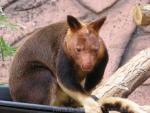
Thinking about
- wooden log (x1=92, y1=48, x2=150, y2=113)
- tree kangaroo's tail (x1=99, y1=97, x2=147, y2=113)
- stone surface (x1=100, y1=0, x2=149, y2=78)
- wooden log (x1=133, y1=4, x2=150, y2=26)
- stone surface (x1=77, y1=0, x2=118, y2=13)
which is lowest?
stone surface (x1=100, y1=0, x2=149, y2=78)

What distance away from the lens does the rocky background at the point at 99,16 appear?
5391 mm

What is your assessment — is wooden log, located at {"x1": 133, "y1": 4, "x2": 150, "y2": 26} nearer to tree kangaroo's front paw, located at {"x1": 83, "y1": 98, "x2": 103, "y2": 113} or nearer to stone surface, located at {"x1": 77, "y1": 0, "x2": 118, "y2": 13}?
tree kangaroo's front paw, located at {"x1": 83, "y1": 98, "x2": 103, "y2": 113}

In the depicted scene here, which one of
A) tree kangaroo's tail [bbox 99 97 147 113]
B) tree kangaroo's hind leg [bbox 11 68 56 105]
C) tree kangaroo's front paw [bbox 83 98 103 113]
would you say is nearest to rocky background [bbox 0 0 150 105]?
tree kangaroo's hind leg [bbox 11 68 56 105]

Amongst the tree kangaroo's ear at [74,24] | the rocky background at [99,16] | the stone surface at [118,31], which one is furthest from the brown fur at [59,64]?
the stone surface at [118,31]

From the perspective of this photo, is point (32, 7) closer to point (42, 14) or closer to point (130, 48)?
point (42, 14)

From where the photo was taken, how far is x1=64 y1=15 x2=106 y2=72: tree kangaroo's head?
317 centimetres

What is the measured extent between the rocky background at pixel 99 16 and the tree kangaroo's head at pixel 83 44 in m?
1.95

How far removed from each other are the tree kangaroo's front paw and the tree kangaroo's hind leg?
1.44 feet

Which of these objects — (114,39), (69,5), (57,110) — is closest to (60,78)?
(57,110)

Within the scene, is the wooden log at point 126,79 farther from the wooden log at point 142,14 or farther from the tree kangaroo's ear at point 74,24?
the tree kangaroo's ear at point 74,24

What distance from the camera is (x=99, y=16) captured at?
18.4 feet

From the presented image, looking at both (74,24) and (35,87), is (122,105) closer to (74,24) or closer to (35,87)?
(74,24)

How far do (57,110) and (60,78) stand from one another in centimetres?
76

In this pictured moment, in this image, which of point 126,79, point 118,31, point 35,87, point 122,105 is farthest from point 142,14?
point 118,31
